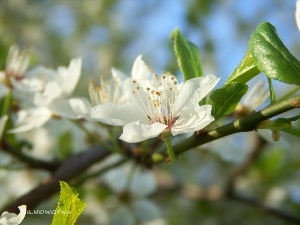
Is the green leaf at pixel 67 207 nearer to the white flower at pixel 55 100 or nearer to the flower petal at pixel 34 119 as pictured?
the white flower at pixel 55 100

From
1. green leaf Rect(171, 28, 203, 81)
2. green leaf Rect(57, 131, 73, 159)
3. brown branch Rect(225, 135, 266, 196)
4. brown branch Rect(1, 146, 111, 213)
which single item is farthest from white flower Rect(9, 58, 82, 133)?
brown branch Rect(225, 135, 266, 196)

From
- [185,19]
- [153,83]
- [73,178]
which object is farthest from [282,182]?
[153,83]

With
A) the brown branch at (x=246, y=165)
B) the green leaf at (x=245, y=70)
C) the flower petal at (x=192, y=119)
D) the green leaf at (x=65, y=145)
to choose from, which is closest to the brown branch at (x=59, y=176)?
the green leaf at (x=65, y=145)

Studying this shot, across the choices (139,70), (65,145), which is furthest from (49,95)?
(65,145)

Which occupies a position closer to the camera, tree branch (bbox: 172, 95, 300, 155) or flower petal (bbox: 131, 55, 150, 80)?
tree branch (bbox: 172, 95, 300, 155)

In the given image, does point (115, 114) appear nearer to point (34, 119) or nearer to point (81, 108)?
point (81, 108)

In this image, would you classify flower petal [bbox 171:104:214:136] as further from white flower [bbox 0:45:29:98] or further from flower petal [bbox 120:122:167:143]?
white flower [bbox 0:45:29:98]

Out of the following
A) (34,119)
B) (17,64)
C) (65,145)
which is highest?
(17,64)

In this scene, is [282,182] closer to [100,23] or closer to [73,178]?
[73,178]
